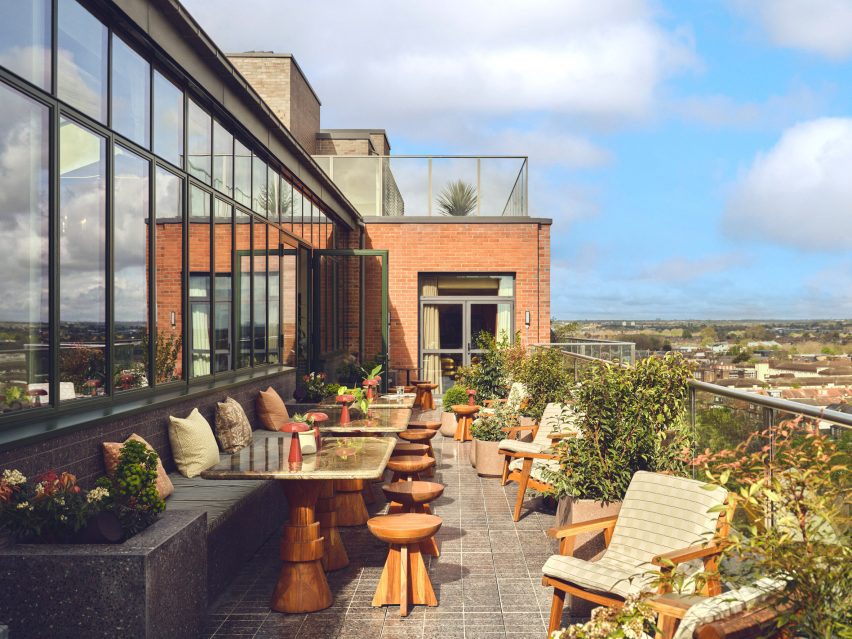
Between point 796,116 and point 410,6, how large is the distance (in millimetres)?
70371

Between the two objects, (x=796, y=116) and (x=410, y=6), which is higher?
(x=796, y=116)

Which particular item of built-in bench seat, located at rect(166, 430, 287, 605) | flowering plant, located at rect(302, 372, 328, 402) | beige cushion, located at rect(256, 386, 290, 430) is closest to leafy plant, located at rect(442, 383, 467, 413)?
flowering plant, located at rect(302, 372, 328, 402)

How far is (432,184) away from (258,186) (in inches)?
276

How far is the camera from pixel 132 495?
3627mm

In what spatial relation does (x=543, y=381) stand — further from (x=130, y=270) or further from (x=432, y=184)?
(x=432, y=184)

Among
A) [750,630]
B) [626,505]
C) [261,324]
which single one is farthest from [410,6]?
[750,630]

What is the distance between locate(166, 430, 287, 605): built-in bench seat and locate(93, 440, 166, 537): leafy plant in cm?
74

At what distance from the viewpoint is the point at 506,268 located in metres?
15.3

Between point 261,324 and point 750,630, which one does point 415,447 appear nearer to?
point 261,324

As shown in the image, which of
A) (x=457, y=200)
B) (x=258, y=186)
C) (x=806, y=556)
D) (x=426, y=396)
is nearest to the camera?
(x=806, y=556)

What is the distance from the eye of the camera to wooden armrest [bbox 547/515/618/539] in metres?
3.90

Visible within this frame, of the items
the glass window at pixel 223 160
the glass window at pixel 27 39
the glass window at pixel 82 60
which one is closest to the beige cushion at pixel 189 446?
the glass window at pixel 82 60

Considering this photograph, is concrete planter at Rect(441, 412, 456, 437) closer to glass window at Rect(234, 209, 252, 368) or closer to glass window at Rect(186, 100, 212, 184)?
glass window at Rect(234, 209, 252, 368)

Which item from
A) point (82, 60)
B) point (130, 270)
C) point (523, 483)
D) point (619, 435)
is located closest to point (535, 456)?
point (523, 483)
